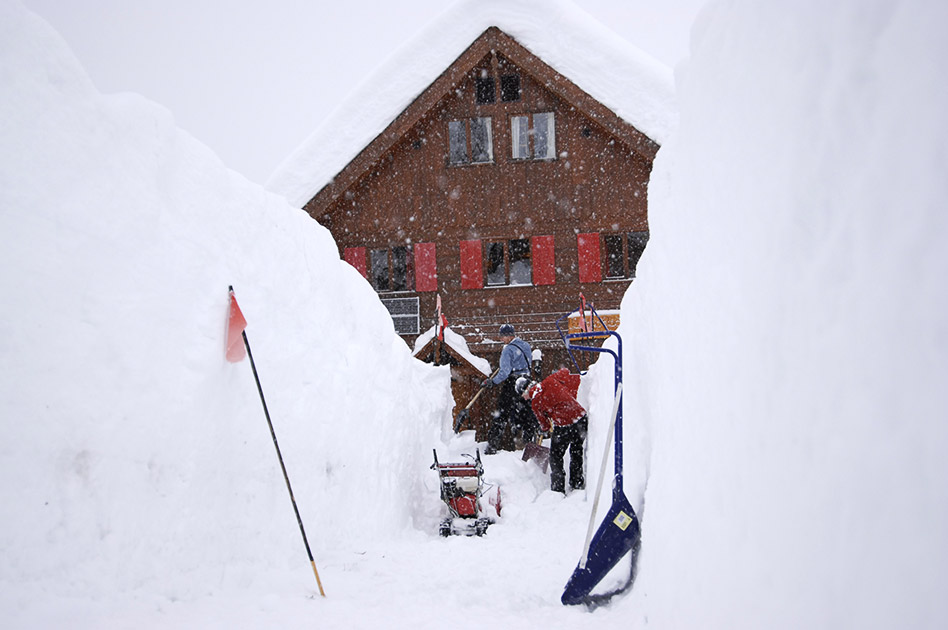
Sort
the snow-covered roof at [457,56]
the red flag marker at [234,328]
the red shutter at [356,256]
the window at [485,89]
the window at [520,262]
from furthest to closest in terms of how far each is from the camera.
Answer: the window at [520,262], the window at [485,89], the red shutter at [356,256], the snow-covered roof at [457,56], the red flag marker at [234,328]

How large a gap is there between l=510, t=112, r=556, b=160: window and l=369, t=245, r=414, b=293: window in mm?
3284

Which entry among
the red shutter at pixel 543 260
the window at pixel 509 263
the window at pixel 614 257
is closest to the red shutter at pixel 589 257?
the window at pixel 614 257

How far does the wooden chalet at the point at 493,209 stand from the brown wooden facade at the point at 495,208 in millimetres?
22

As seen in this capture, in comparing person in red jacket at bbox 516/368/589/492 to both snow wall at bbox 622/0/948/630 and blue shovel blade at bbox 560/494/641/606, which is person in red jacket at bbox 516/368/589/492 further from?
snow wall at bbox 622/0/948/630

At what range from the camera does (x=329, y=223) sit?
1402 centimetres

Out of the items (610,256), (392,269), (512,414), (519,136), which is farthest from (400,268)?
(512,414)

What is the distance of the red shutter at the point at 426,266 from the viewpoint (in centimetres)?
1380

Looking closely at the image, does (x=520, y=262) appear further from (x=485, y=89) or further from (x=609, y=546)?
(x=609, y=546)

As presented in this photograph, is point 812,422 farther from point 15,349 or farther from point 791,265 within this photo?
point 15,349

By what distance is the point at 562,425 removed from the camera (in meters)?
6.98

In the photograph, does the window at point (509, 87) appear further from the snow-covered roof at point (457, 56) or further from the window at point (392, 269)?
the window at point (392, 269)

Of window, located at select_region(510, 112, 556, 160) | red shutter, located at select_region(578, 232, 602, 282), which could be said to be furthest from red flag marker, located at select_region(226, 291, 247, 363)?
window, located at select_region(510, 112, 556, 160)

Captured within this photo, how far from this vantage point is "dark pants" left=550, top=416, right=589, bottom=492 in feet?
23.0

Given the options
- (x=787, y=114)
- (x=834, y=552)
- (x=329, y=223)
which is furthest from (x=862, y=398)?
(x=329, y=223)
